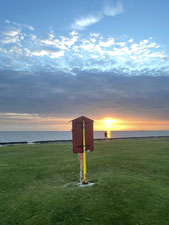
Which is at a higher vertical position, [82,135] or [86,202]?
[82,135]

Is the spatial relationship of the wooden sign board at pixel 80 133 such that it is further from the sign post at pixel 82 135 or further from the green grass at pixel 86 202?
the green grass at pixel 86 202

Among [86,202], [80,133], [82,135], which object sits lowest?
[86,202]

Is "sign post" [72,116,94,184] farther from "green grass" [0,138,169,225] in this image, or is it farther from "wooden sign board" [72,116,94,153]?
"green grass" [0,138,169,225]

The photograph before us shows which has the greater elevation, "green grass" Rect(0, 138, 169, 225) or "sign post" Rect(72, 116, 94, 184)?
"sign post" Rect(72, 116, 94, 184)

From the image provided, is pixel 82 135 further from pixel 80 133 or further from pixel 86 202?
pixel 86 202

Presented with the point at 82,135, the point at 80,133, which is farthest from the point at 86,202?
the point at 80,133

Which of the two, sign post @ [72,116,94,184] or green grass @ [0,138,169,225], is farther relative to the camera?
sign post @ [72,116,94,184]

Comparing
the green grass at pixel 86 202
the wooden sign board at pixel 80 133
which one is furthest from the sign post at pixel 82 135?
the green grass at pixel 86 202

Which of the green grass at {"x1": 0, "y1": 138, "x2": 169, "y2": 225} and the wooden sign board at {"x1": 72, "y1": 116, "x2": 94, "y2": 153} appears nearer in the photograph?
the green grass at {"x1": 0, "y1": 138, "x2": 169, "y2": 225}

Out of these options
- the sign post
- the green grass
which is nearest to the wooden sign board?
the sign post

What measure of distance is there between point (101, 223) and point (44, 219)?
8.36ft

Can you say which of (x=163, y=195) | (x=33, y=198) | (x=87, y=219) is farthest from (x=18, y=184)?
(x=163, y=195)

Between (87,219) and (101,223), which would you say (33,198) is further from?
(101,223)

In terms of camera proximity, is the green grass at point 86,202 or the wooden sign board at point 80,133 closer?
the green grass at point 86,202
